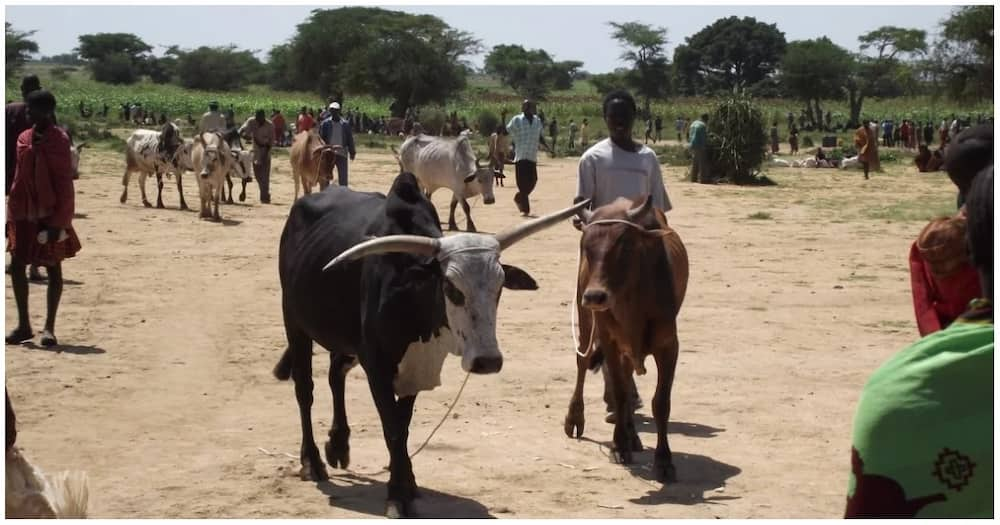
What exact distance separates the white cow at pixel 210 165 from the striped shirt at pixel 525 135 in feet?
13.8

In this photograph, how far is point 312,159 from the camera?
20.8 m

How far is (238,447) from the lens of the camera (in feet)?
25.7

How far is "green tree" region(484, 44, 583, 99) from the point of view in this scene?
102419 millimetres

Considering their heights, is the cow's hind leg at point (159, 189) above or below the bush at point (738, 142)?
below

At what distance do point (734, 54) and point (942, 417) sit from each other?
307ft

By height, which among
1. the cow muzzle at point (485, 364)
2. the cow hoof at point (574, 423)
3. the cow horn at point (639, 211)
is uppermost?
the cow horn at point (639, 211)

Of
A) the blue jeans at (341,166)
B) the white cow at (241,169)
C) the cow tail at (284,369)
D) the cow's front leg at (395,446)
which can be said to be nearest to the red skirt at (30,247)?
the cow tail at (284,369)

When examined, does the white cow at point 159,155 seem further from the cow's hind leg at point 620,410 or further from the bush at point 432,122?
the bush at point 432,122

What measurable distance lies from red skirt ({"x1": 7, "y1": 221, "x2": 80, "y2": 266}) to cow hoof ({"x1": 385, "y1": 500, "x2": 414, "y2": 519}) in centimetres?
502

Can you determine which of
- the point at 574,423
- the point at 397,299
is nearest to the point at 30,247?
the point at 574,423

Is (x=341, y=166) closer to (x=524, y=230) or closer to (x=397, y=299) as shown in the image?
(x=524, y=230)

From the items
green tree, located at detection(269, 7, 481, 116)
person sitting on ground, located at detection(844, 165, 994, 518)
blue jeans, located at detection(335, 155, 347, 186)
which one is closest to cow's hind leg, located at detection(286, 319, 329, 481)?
person sitting on ground, located at detection(844, 165, 994, 518)

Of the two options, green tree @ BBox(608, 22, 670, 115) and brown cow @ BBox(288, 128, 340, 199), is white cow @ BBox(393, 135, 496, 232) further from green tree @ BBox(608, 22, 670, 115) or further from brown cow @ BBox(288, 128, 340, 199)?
green tree @ BBox(608, 22, 670, 115)

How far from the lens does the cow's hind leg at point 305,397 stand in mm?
7293
